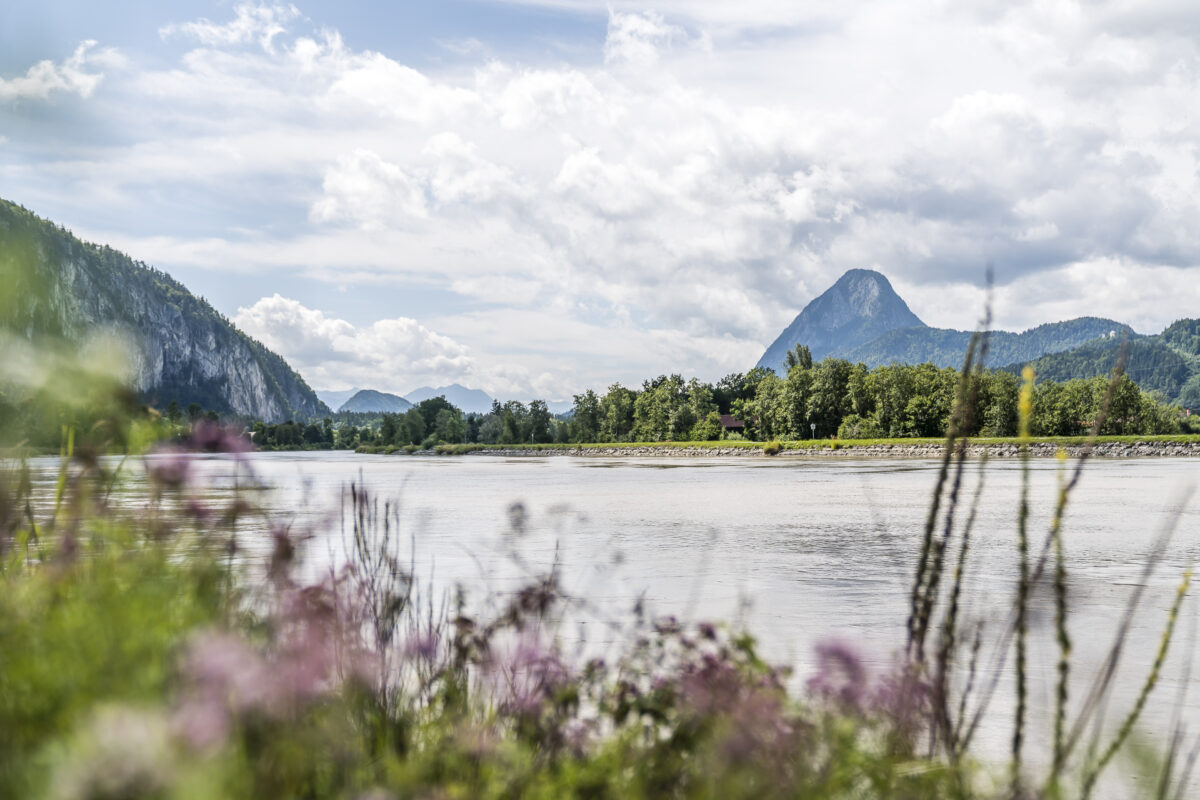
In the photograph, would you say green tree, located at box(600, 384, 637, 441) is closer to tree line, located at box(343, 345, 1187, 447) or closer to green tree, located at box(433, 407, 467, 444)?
tree line, located at box(343, 345, 1187, 447)

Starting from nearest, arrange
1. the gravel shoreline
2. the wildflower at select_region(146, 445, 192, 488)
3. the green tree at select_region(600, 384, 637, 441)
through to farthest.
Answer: the wildflower at select_region(146, 445, 192, 488) → the gravel shoreline → the green tree at select_region(600, 384, 637, 441)

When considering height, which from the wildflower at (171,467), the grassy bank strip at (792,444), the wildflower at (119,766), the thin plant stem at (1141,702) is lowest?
the grassy bank strip at (792,444)

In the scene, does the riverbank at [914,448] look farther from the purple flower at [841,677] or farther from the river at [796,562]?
the purple flower at [841,677]

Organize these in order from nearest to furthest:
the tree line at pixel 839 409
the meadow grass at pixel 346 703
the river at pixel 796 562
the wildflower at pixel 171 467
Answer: the meadow grass at pixel 346 703, the wildflower at pixel 171 467, the river at pixel 796 562, the tree line at pixel 839 409

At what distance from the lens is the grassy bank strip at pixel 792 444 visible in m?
74.8

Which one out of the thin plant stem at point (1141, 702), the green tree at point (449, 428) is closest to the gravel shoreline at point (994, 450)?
the thin plant stem at point (1141, 702)

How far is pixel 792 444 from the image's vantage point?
3844 inches

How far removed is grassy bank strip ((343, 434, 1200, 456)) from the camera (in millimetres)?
74812

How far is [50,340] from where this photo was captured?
9.30 feet

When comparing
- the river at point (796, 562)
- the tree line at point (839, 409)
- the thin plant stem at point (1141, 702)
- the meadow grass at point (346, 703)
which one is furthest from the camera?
the tree line at point (839, 409)

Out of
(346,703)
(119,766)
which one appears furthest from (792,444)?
(119,766)

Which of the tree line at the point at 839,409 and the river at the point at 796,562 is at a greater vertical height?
the tree line at the point at 839,409

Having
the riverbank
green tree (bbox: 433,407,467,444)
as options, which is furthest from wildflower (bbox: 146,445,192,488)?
green tree (bbox: 433,407,467,444)

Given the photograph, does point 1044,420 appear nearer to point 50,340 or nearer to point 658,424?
point 658,424
